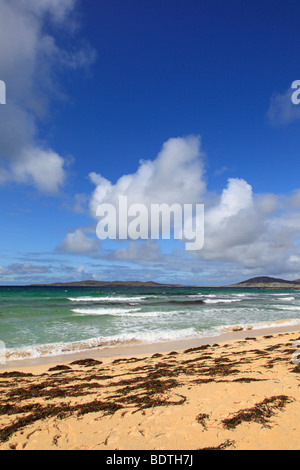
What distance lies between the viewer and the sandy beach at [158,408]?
4.32m

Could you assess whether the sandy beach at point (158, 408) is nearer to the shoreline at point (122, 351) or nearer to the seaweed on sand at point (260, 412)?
the seaweed on sand at point (260, 412)

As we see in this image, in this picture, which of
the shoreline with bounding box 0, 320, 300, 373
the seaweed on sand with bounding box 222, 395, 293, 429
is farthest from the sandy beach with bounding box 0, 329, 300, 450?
the shoreline with bounding box 0, 320, 300, 373

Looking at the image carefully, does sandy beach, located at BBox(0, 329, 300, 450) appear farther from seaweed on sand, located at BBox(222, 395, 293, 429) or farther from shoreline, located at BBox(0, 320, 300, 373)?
shoreline, located at BBox(0, 320, 300, 373)

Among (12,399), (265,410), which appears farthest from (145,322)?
(265,410)

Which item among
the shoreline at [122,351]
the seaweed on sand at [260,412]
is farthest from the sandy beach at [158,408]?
the shoreline at [122,351]

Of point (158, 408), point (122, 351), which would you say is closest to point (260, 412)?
point (158, 408)

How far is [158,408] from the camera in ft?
18.4

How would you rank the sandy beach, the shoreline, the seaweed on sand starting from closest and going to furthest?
the sandy beach < the seaweed on sand < the shoreline

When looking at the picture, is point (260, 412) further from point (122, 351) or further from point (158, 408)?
point (122, 351)

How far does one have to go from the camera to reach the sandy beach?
14.2ft

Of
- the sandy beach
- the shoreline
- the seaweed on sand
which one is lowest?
the shoreline

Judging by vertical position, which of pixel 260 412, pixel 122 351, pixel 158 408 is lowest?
pixel 122 351

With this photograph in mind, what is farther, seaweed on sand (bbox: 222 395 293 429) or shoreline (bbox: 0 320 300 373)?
shoreline (bbox: 0 320 300 373)
